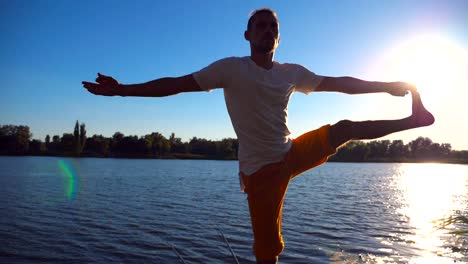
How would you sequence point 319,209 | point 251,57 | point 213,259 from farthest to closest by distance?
1. point 319,209
2. point 213,259
3. point 251,57

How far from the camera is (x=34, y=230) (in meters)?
17.7

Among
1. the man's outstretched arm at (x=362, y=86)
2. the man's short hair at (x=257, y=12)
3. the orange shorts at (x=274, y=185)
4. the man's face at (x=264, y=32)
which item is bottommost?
the orange shorts at (x=274, y=185)

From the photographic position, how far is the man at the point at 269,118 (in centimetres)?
329

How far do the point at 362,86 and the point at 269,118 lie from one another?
995 mm

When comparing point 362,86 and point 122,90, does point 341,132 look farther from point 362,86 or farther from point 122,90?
point 122,90

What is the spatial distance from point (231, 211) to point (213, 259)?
10.6 meters

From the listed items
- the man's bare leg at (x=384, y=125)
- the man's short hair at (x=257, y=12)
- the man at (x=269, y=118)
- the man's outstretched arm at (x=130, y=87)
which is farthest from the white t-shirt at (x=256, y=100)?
the man's bare leg at (x=384, y=125)

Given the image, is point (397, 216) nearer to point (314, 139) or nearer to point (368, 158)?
point (314, 139)

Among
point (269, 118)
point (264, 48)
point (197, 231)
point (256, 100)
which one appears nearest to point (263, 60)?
point (264, 48)

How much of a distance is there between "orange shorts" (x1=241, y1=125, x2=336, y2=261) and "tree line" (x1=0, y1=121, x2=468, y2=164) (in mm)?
132491

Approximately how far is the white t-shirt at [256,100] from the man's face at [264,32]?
0.51ft

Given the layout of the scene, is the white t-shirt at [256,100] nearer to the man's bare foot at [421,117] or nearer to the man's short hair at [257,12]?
the man's short hair at [257,12]

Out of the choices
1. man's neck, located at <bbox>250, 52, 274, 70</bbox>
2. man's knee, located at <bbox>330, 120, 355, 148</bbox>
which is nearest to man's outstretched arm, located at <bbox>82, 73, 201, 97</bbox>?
man's neck, located at <bbox>250, 52, 274, 70</bbox>

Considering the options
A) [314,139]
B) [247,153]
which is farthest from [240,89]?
[314,139]
